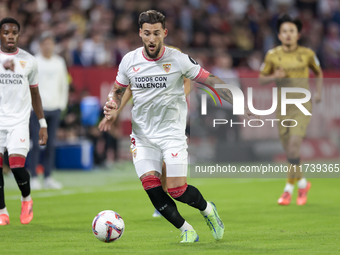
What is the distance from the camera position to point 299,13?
24.2 metres

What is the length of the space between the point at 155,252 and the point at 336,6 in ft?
68.2

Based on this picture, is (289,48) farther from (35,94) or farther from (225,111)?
(225,111)

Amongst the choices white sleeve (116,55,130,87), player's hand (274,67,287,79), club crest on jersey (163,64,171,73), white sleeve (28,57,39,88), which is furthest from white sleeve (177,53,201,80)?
player's hand (274,67,287,79)

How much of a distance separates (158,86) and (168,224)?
83.3 inches

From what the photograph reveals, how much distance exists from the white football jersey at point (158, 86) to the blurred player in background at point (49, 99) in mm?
5762

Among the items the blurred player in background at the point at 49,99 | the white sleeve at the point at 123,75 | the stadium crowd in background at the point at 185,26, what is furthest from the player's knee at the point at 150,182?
the stadium crowd in background at the point at 185,26

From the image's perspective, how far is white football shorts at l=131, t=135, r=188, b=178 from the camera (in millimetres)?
6000

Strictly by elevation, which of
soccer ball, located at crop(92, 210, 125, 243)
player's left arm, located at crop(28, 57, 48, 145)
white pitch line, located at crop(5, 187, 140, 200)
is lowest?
white pitch line, located at crop(5, 187, 140, 200)

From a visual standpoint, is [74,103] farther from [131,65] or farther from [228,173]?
[131,65]

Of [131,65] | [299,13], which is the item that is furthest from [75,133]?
[299,13]

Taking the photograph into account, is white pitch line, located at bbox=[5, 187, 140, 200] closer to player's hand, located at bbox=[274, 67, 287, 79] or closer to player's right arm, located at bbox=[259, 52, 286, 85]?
player's right arm, located at bbox=[259, 52, 286, 85]

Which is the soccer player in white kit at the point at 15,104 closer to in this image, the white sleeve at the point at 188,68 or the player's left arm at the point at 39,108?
the player's left arm at the point at 39,108

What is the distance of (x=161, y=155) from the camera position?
6184 mm

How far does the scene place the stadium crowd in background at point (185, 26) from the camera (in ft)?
54.1
